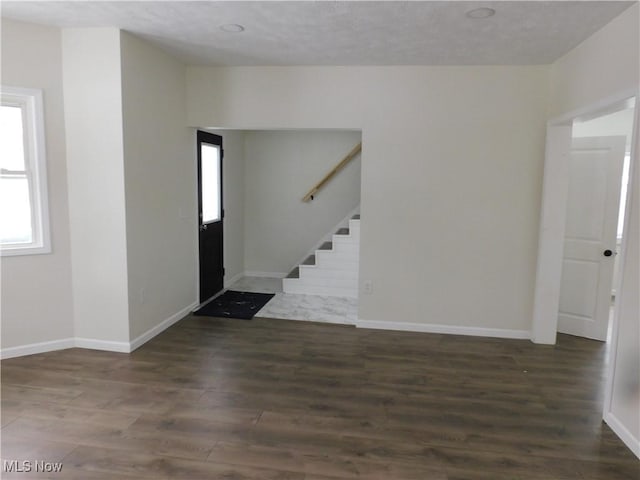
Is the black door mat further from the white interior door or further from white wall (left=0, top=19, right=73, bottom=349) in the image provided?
the white interior door

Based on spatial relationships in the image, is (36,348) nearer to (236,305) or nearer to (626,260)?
(236,305)

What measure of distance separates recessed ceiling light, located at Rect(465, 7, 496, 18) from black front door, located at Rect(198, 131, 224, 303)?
10.5ft

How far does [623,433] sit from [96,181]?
4204 millimetres

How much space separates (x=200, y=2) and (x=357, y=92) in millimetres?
1880

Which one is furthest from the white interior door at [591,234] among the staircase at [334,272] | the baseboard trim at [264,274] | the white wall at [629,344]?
the baseboard trim at [264,274]

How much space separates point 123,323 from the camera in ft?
12.2

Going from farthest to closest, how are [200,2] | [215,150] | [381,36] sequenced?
1. [215,150]
2. [381,36]
3. [200,2]

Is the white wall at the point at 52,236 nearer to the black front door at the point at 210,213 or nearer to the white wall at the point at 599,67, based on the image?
the black front door at the point at 210,213

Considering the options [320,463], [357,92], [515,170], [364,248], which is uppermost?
[357,92]

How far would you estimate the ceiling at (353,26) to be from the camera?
281 centimetres

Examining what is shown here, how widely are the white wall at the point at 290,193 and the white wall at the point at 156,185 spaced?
201 cm

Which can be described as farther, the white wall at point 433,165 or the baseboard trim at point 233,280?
the baseboard trim at point 233,280

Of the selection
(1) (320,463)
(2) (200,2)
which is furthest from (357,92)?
(1) (320,463)

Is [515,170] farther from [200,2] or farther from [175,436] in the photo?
[175,436]
